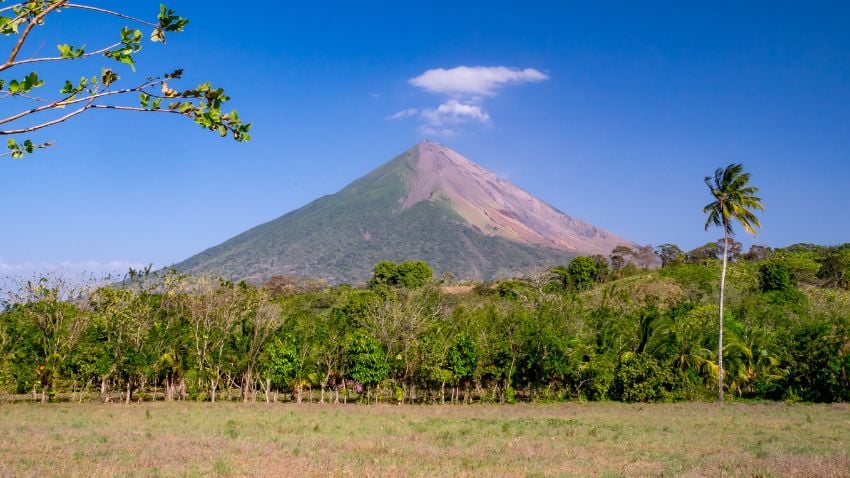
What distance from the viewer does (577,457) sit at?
17.0 meters

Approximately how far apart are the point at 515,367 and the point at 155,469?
2636cm

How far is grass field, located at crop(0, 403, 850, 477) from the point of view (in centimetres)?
1486

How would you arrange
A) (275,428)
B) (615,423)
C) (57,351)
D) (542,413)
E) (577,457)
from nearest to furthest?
(577,457), (275,428), (615,423), (542,413), (57,351)

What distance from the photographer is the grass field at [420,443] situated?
1486 cm

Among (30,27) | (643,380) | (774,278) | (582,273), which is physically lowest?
(643,380)

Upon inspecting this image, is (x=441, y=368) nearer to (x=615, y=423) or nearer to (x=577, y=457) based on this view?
(x=615, y=423)

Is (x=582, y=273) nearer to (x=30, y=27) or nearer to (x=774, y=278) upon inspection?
(x=774, y=278)

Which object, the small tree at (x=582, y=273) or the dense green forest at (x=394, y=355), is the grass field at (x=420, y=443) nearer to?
the dense green forest at (x=394, y=355)

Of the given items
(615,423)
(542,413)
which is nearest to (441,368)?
(542,413)

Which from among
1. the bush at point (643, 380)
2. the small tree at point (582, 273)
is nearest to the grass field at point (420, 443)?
the bush at point (643, 380)

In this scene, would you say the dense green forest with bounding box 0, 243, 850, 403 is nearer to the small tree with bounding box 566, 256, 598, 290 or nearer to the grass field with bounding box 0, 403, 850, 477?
the grass field with bounding box 0, 403, 850, 477

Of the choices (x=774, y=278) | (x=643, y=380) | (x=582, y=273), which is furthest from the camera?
(x=582, y=273)

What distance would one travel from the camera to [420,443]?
19422 mm

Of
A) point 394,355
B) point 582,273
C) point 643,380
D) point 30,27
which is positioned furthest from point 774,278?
point 30,27
